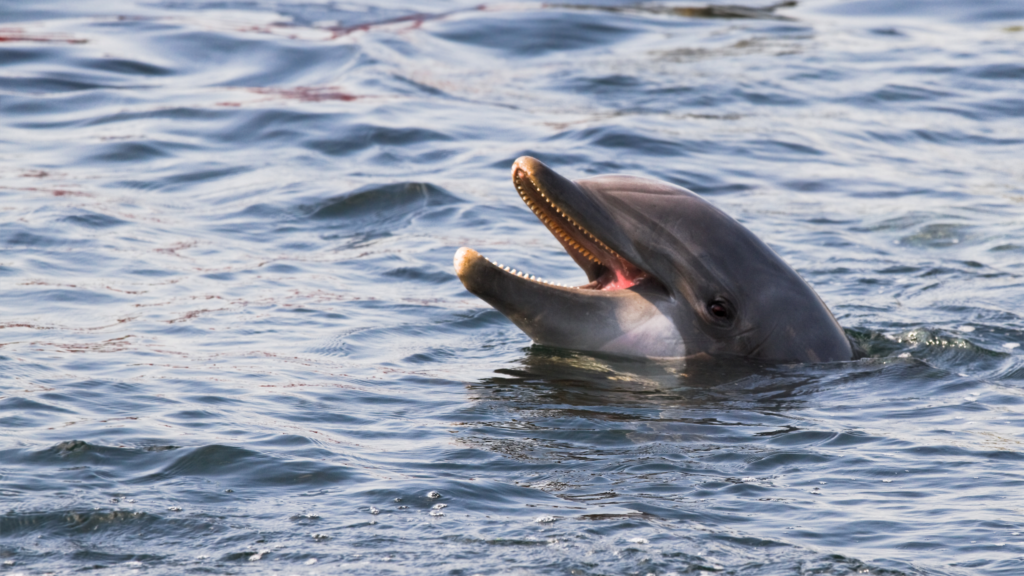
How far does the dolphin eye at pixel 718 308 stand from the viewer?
7.29 meters

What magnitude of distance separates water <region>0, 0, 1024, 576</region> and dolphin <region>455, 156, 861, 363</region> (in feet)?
0.59

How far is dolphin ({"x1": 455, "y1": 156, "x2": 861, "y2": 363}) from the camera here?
7.15 metres

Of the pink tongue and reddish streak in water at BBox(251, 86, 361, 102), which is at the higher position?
reddish streak in water at BBox(251, 86, 361, 102)

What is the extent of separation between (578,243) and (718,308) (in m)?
0.84

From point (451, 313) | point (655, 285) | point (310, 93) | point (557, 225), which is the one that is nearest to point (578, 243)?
point (557, 225)

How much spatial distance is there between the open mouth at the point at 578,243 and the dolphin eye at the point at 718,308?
382mm

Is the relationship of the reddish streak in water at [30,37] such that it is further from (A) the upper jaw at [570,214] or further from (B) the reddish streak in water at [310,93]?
(A) the upper jaw at [570,214]

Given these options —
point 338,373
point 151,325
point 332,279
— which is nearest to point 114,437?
point 338,373

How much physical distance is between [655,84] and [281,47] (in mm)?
5324

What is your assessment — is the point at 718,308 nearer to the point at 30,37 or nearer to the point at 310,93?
the point at 310,93

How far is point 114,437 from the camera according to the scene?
5730mm

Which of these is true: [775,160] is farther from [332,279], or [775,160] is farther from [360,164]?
[332,279]

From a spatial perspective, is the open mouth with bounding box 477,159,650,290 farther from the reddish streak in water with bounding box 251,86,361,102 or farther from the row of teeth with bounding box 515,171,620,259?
the reddish streak in water with bounding box 251,86,361,102

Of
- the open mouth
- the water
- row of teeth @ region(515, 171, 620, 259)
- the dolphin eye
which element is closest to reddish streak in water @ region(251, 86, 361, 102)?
the water
